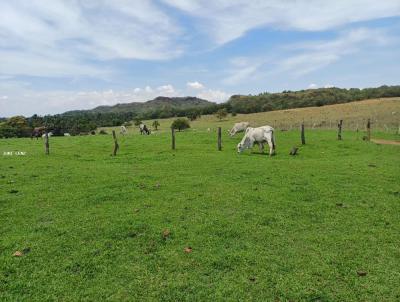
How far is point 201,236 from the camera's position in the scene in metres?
9.04

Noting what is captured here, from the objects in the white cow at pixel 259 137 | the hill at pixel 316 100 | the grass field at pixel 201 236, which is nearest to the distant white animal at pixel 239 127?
the white cow at pixel 259 137

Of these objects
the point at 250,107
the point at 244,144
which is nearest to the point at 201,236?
the point at 244,144

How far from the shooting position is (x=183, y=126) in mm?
65562

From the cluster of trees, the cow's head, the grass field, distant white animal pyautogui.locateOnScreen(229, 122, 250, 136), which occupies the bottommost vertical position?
the grass field

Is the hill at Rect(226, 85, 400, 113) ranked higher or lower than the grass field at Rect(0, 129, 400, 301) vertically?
higher

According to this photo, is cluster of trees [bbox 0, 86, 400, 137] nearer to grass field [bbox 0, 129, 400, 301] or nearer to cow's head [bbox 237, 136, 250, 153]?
cow's head [bbox 237, 136, 250, 153]

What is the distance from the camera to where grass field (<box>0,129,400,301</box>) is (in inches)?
268

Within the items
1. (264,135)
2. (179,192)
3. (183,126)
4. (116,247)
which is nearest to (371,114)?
(183,126)

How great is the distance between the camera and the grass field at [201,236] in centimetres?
680

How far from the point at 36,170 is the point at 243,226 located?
13605mm

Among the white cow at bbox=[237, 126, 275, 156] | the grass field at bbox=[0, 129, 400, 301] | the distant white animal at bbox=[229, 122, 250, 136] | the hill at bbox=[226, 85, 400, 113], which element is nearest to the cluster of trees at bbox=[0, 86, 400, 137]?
the hill at bbox=[226, 85, 400, 113]

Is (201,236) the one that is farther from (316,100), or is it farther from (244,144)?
(316,100)

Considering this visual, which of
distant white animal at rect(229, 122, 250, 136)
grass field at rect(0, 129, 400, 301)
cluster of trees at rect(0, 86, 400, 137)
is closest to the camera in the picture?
grass field at rect(0, 129, 400, 301)

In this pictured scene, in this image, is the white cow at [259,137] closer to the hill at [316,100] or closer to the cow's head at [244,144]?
the cow's head at [244,144]
